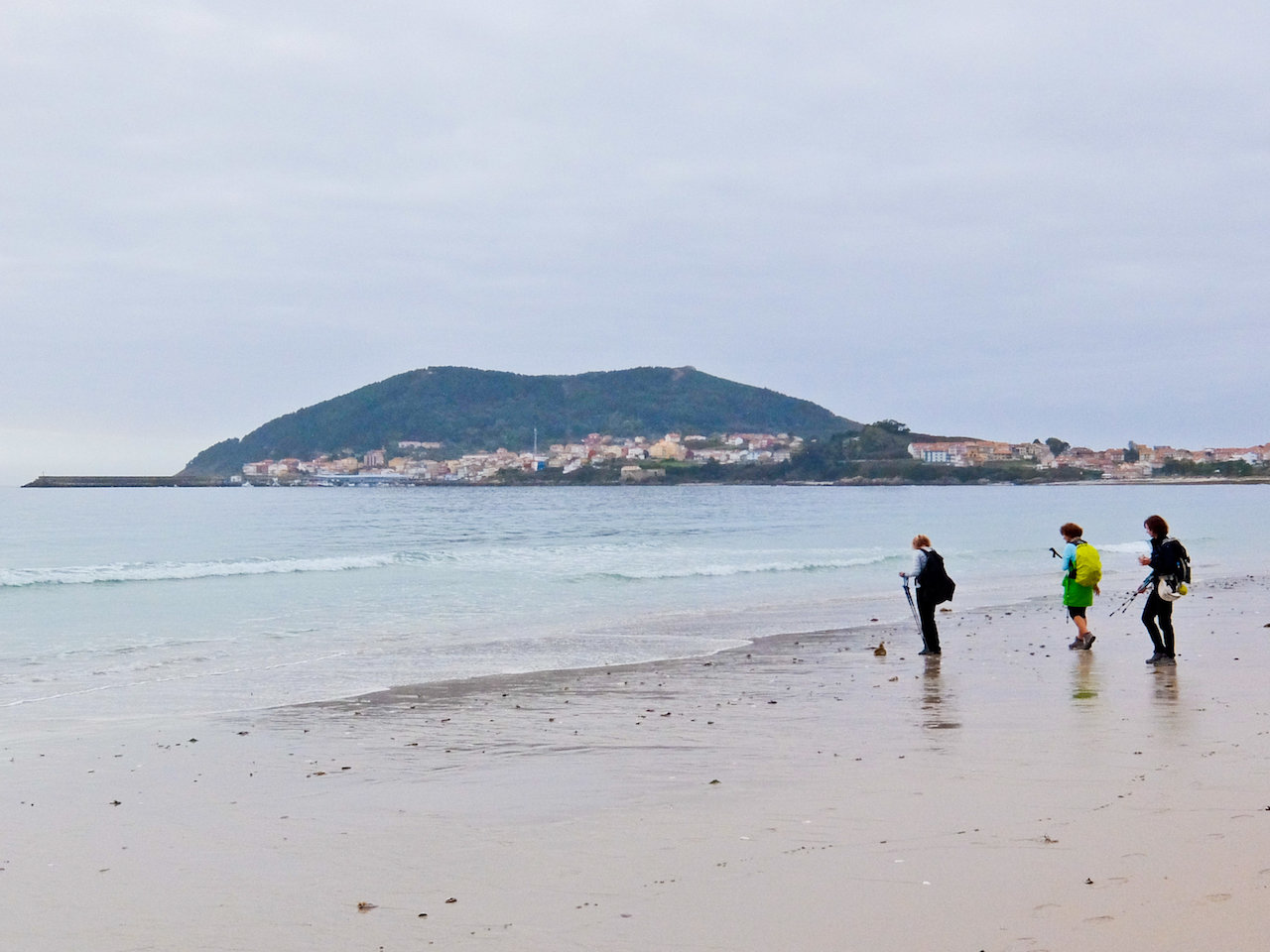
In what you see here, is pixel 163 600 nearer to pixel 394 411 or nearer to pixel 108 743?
pixel 108 743

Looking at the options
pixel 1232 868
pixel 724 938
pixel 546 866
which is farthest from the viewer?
pixel 546 866

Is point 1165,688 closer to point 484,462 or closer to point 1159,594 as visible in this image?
point 1159,594

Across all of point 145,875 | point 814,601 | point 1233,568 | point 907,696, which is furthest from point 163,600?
point 1233,568

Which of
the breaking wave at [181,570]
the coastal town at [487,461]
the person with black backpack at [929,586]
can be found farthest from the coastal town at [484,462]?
the person with black backpack at [929,586]

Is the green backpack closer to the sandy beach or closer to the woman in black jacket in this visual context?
the woman in black jacket

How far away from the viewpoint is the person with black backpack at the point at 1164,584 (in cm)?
1230

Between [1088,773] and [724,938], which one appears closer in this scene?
[724,938]

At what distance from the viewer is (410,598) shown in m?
24.9

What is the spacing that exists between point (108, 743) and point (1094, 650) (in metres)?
10.8

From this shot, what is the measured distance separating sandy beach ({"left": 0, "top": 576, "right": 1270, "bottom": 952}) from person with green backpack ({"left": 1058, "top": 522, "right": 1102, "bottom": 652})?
2743 millimetres

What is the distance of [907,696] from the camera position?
10.7 m

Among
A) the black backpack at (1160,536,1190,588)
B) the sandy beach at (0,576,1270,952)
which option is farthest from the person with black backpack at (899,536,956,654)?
the sandy beach at (0,576,1270,952)

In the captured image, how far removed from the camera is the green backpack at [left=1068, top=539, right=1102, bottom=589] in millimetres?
13789

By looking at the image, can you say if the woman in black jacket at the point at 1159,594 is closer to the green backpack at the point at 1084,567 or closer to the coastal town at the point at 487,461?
the green backpack at the point at 1084,567
